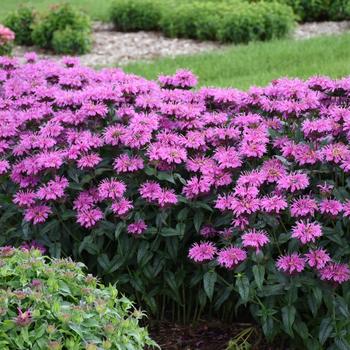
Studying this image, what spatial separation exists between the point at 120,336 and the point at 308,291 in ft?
3.34

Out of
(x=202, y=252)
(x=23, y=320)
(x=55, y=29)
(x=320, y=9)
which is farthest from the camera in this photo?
(x=320, y=9)

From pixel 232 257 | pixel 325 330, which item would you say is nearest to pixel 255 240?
pixel 232 257

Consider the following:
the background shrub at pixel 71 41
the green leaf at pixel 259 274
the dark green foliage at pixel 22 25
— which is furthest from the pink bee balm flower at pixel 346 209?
the dark green foliage at pixel 22 25

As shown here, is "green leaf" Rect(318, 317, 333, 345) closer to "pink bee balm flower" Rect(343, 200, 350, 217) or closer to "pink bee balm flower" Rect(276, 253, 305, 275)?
"pink bee balm flower" Rect(276, 253, 305, 275)

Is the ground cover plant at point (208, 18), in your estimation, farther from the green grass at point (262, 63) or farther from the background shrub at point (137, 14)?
the green grass at point (262, 63)

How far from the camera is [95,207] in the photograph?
11.3 feet

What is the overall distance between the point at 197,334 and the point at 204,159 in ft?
2.68

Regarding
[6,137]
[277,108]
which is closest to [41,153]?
[6,137]

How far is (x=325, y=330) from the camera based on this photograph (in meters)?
3.10

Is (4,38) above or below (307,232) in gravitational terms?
below

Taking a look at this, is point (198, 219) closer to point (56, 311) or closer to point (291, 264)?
point (291, 264)

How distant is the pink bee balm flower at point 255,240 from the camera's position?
3.06 meters

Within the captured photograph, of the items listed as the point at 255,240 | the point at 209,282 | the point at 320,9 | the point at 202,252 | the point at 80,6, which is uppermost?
the point at 255,240

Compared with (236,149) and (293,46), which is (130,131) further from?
(293,46)
